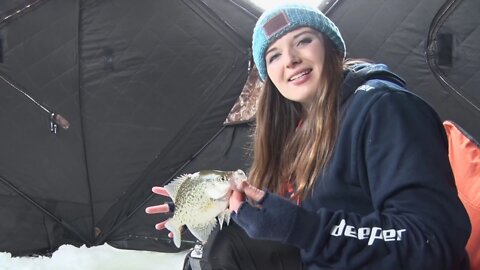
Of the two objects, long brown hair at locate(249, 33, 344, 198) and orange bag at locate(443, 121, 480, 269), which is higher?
long brown hair at locate(249, 33, 344, 198)

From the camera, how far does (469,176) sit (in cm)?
155

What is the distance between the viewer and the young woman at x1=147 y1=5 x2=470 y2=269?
1081 millimetres

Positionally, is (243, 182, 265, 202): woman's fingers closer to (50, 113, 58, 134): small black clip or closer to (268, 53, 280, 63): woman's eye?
(268, 53, 280, 63): woman's eye

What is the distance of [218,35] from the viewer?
2.79 meters

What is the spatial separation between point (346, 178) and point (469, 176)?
510mm

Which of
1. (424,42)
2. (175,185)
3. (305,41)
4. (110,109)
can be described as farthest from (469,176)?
(110,109)

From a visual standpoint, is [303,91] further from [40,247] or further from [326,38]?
[40,247]

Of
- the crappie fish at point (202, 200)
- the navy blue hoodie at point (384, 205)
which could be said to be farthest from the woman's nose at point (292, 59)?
the crappie fish at point (202, 200)

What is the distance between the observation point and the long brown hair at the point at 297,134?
4.38ft

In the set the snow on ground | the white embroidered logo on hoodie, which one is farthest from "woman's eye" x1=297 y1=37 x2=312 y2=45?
the snow on ground

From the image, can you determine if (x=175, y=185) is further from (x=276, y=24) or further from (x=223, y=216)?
(x=276, y=24)

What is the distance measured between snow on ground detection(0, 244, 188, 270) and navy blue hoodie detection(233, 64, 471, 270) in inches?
63.1

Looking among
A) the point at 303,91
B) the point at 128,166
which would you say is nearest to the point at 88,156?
the point at 128,166

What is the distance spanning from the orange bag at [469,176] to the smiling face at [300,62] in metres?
0.51
